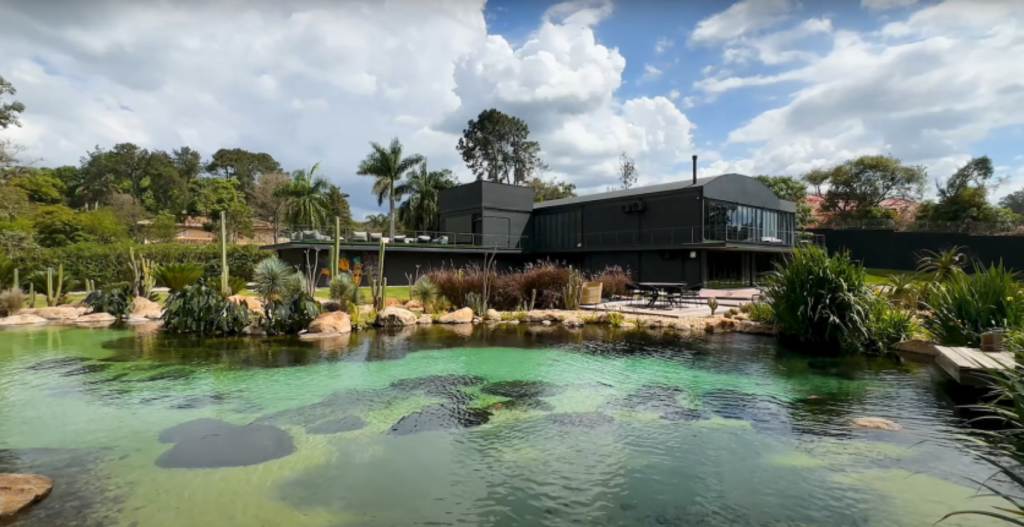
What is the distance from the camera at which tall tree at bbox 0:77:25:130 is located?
64.0ft

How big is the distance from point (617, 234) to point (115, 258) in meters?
24.1

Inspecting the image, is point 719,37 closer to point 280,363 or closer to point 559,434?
point 559,434

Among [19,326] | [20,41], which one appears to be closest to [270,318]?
[19,326]

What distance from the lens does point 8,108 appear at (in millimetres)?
19844

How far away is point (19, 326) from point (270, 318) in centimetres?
718

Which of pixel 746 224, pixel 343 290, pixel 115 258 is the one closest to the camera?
pixel 343 290

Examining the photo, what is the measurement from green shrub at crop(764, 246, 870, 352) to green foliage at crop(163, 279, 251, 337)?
12.5 metres

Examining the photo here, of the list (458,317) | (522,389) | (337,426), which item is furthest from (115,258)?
(522,389)

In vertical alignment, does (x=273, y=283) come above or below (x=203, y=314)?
above

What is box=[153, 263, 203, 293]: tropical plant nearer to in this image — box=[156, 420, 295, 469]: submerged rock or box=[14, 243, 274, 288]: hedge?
box=[14, 243, 274, 288]: hedge

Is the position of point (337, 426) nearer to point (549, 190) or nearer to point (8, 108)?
point (8, 108)

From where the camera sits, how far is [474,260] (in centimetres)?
2833

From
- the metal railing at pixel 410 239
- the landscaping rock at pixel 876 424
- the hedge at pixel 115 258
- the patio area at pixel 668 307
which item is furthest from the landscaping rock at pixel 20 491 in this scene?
the metal railing at pixel 410 239

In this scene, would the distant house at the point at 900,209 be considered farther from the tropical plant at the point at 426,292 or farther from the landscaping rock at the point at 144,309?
the landscaping rock at the point at 144,309
